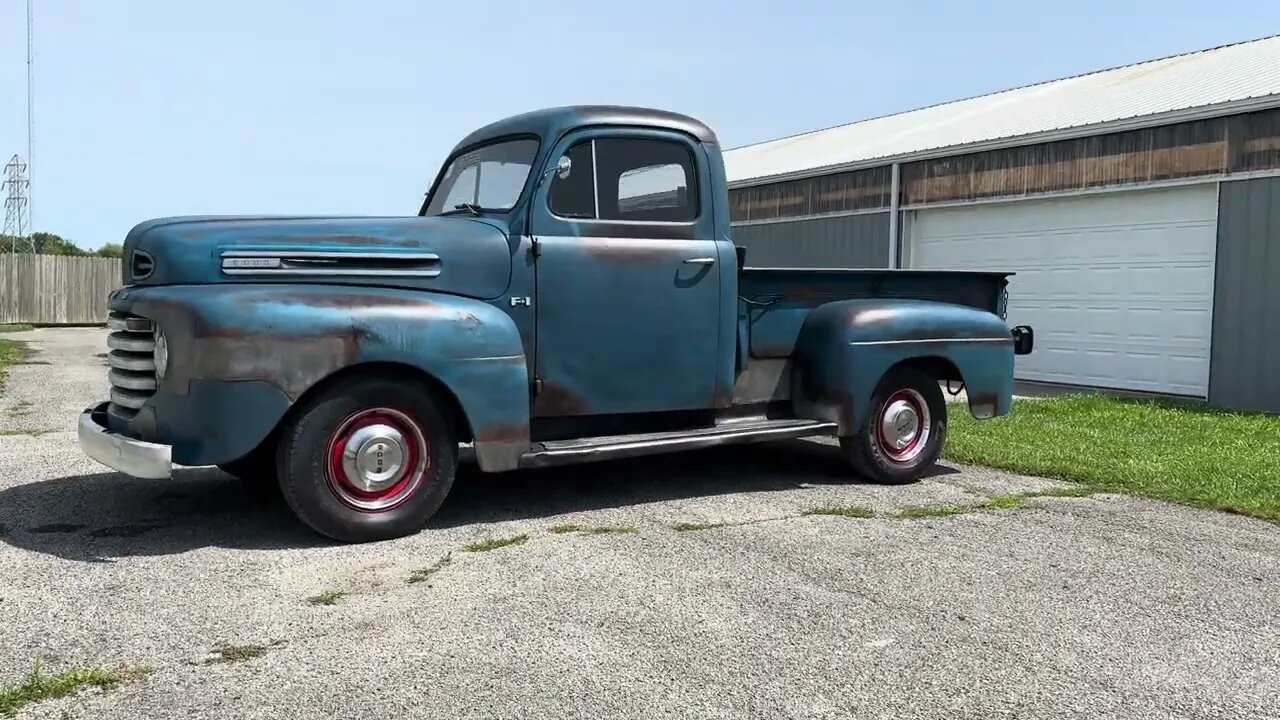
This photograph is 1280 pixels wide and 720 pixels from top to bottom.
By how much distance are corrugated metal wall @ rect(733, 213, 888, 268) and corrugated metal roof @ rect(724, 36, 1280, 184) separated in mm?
903

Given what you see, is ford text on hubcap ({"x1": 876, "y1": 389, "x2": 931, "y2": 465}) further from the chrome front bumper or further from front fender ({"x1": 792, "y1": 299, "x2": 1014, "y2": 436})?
the chrome front bumper

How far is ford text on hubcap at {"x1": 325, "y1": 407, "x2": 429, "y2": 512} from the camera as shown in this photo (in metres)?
5.05

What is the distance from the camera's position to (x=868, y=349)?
6.66 metres

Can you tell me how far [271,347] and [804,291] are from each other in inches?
133

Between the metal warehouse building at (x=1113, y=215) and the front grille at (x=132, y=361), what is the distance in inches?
437

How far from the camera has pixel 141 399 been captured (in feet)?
16.6

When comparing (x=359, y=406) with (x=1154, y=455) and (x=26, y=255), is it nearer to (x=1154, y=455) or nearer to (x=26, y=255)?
(x=1154, y=455)

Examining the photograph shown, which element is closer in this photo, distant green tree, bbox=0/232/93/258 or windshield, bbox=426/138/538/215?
windshield, bbox=426/138/538/215

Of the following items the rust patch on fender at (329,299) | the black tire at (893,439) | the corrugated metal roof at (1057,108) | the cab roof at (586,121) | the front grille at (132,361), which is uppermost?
the corrugated metal roof at (1057,108)

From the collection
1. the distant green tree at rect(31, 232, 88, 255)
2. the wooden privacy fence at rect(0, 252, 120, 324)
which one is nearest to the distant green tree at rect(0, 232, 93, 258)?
the distant green tree at rect(31, 232, 88, 255)

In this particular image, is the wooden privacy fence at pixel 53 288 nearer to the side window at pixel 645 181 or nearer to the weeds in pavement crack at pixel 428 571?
the side window at pixel 645 181

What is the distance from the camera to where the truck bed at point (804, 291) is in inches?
260

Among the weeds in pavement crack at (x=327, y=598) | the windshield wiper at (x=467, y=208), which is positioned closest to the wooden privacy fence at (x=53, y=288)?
the windshield wiper at (x=467, y=208)

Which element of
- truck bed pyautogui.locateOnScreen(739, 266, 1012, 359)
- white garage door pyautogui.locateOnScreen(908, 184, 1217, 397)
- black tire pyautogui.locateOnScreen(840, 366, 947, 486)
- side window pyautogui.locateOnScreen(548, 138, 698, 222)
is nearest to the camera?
side window pyautogui.locateOnScreen(548, 138, 698, 222)
